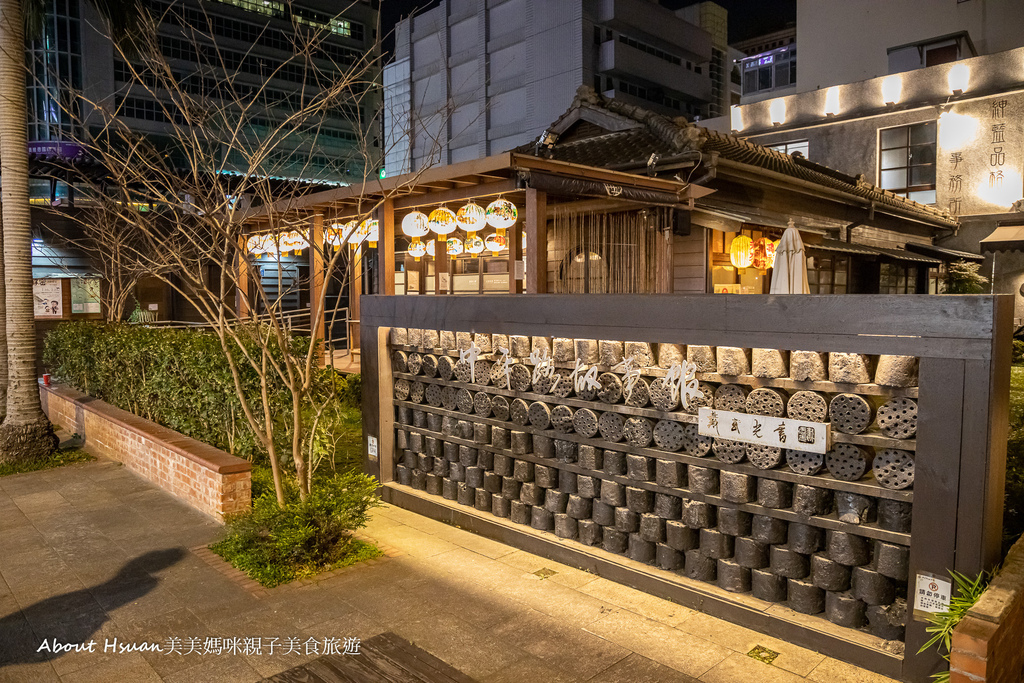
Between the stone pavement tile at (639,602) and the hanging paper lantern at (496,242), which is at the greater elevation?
Result: the hanging paper lantern at (496,242)

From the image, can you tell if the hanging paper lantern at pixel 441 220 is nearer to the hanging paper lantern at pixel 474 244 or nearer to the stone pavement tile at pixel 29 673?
the hanging paper lantern at pixel 474 244

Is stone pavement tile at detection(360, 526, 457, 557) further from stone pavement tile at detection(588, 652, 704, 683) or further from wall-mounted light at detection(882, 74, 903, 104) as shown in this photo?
wall-mounted light at detection(882, 74, 903, 104)

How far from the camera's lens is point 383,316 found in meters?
7.77

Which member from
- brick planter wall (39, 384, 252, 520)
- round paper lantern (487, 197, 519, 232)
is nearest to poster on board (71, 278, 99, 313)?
brick planter wall (39, 384, 252, 520)

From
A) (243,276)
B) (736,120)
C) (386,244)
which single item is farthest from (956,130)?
A: (243,276)

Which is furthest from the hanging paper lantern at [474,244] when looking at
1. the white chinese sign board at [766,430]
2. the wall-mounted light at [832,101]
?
the wall-mounted light at [832,101]

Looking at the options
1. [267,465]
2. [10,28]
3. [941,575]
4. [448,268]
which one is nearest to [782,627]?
[941,575]

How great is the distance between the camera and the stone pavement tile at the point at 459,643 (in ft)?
14.0

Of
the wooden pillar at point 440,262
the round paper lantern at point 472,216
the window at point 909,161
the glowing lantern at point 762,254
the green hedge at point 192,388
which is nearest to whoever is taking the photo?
the green hedge at point 192,388

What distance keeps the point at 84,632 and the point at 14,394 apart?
254 inches

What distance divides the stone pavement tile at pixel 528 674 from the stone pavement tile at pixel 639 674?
0.60 feet

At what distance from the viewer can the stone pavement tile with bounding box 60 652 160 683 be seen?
13.5ft

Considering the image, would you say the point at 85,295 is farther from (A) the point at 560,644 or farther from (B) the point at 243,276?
(A) the point at 560,644

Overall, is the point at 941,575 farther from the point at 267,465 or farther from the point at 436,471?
the point at 267,465
